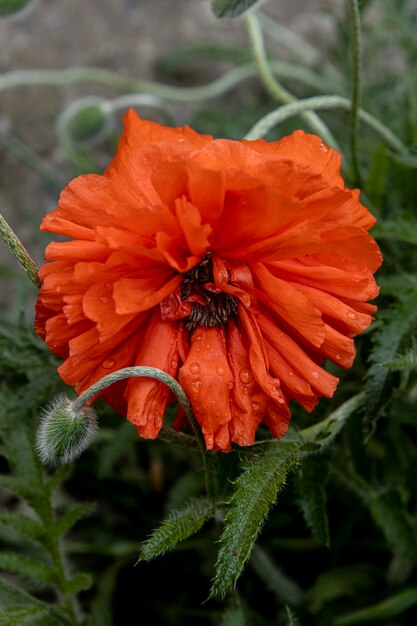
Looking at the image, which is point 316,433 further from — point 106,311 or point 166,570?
point 166,570

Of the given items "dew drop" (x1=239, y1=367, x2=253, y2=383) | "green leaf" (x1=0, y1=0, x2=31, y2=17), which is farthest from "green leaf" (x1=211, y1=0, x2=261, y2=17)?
"dew drop" (x1=239, y1=367, x2=253, y2=383)

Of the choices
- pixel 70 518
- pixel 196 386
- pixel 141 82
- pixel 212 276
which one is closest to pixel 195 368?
pixel 196 386

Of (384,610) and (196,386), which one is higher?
(196,386)

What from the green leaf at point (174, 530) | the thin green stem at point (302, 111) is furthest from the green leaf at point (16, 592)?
the thin green stem at point (302, 111)

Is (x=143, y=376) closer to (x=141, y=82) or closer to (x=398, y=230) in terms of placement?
(x=398, y=230)

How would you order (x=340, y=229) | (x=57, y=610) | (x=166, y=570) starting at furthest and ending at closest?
(x=166, y=570) < (x=57, y=610) < (x=340, y=229)

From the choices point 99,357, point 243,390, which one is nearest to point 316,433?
point 243,390

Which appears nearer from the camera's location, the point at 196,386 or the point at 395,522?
the point at 196,386
